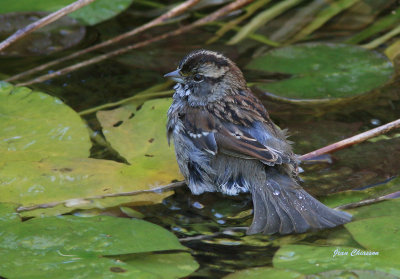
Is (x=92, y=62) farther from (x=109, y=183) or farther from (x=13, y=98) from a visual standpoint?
(x=109, y=183)

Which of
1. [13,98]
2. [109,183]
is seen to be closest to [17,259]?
[109,183]

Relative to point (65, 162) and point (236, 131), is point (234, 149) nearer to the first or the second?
point (236, 131)

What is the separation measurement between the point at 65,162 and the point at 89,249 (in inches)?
41.8

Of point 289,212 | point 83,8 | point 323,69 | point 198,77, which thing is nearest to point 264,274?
point 289,212

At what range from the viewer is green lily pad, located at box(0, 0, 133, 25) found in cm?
546

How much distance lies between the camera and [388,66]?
5266 mm

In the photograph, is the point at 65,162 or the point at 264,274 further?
the point at 65,162

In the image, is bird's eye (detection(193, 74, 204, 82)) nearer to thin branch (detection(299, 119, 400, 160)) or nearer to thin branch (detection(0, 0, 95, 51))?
thin branch (detection(299, 119, 400, 160))

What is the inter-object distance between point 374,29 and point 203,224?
3.33 meters

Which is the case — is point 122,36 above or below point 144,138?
above

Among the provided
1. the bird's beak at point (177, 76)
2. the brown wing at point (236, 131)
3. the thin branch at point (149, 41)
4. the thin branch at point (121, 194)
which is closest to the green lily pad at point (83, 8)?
the thin branch at point (149, 41)

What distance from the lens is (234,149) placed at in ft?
12.8

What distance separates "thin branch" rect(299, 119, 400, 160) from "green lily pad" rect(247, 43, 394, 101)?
2.83ft

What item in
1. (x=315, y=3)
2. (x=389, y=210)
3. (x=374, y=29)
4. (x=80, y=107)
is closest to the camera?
(x=389, y=210)
